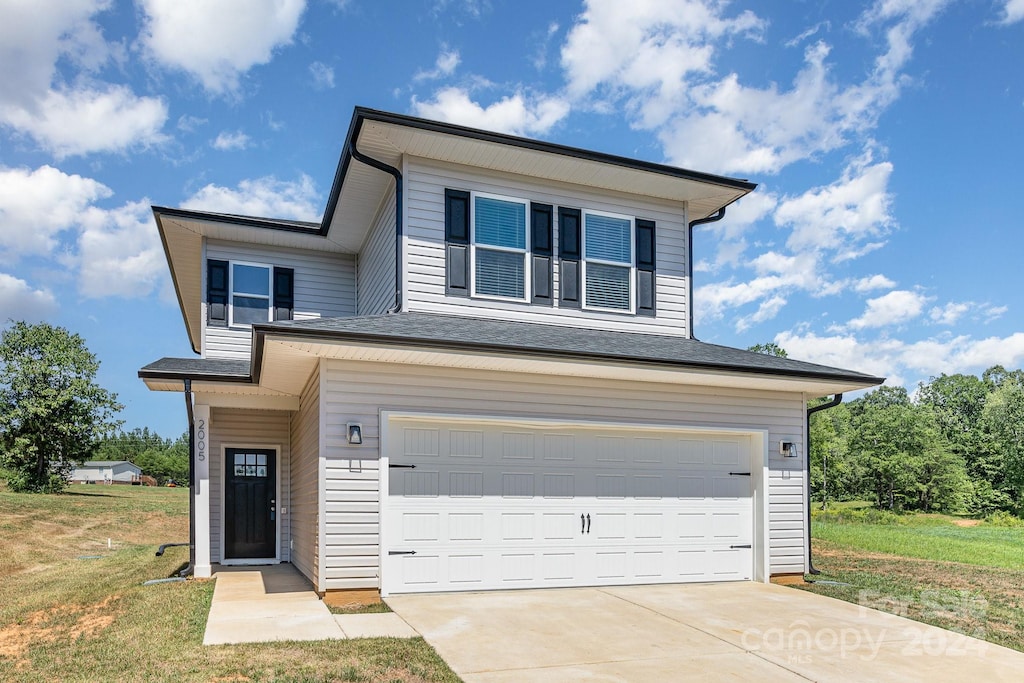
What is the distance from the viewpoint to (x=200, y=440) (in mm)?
10891

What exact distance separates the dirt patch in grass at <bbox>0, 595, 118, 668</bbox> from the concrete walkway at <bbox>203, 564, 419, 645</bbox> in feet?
3.79

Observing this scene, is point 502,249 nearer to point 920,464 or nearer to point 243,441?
point 243,441

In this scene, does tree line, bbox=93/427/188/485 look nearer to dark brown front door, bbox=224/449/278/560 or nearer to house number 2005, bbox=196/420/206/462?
dark brown front door, bbox=224/449/278/560

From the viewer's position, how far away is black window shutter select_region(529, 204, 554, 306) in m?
11.1

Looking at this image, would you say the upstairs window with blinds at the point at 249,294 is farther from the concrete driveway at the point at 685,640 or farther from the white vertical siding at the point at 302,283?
the concrete driveway at the point at 685,640

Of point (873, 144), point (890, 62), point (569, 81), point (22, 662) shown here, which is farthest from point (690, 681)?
point (873, 144)

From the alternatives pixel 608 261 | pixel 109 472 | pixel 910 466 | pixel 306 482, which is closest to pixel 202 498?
pixel 306 482

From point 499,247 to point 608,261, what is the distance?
69.5 inches

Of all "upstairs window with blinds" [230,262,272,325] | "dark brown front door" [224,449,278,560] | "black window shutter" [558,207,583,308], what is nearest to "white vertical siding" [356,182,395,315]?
"upstairs window with blinds" [230,262,272,325]

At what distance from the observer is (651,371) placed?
382 inches

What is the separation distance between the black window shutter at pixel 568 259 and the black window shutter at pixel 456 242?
4.74ft

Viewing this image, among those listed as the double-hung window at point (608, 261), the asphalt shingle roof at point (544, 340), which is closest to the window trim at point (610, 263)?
the double-hung window at point (608, 261)

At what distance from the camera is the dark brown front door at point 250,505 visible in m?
13.3

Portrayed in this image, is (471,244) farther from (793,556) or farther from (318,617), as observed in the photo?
(793,556)
